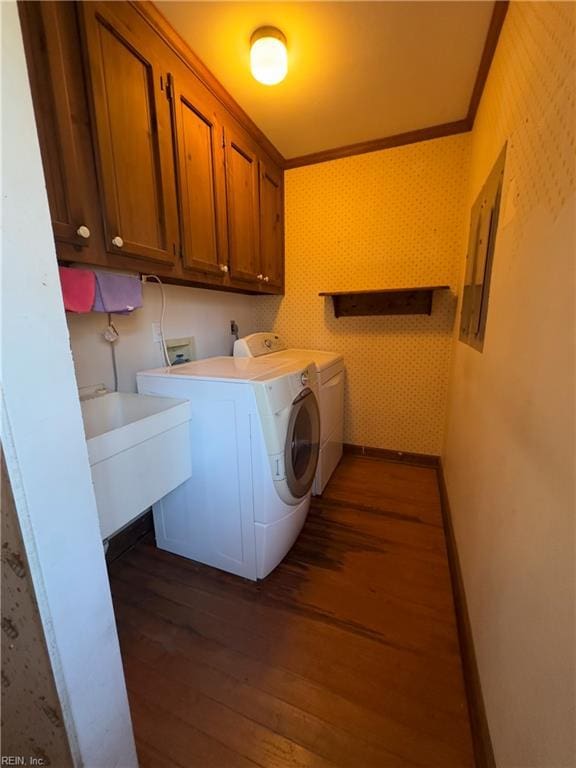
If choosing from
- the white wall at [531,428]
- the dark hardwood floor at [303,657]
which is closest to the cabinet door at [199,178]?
the white wall at [531,428]

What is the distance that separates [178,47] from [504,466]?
211 cm

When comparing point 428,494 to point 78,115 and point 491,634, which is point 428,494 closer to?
point 491,634

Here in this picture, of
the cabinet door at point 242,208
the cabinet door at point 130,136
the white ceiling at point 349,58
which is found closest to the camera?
the cabinet door at point 130,136

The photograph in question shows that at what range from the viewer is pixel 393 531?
5.85ft

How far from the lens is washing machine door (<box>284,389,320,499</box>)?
142cm

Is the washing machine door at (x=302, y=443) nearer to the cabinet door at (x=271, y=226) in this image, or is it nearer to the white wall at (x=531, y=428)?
the white wall at (x=531, y=428)

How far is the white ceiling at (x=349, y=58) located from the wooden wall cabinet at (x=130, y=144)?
0.17 meters

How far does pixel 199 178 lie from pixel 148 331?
33.0 inches

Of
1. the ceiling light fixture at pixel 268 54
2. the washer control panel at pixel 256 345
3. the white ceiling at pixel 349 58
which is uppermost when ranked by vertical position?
the white ceiling at pixel 349 58

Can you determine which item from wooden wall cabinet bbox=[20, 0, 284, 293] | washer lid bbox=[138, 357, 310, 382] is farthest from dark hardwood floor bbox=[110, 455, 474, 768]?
wooden wall cabinet bbox=[20, 0, 284, 293]

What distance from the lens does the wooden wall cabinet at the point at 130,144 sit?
94 centimetres

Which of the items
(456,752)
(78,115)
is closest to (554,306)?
→ (456,752)

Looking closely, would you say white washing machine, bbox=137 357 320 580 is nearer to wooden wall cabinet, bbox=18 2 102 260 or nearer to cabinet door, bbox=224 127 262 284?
wooden wall cabinet, bbox=18 2 102 260

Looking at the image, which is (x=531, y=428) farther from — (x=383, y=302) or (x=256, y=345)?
(x=383, y=302)
